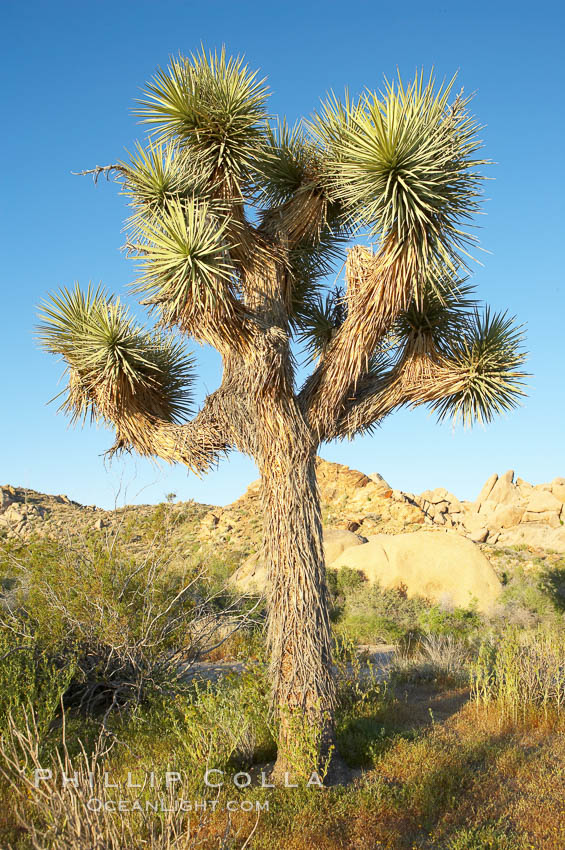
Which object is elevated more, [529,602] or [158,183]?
[158,183]

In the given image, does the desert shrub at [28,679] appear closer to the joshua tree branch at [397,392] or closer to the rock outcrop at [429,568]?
the joshua tree branch at [397,392]

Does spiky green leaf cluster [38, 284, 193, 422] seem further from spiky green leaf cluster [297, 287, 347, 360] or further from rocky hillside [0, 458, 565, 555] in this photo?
rocky hillside [0, 458, 565, 555]

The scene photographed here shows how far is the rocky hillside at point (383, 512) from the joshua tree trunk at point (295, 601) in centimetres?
2018

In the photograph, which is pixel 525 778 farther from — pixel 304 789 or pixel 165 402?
pixel 165 402

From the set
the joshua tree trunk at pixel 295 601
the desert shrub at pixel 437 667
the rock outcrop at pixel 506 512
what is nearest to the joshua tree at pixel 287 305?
the joshua tree trunk at pixel 295 601

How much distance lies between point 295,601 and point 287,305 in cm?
319

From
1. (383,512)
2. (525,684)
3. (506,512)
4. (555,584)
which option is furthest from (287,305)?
(506,512)

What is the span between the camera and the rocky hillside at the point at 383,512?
92.5 feet

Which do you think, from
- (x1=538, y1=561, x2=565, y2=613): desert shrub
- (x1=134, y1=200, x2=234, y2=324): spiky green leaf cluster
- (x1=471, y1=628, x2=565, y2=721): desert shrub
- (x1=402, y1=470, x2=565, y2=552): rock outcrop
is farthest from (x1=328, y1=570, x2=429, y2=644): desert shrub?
(x1=402, y1=470, x2=565, y2=552): rock outcrop

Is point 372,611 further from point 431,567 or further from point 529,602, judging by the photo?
point 529,602

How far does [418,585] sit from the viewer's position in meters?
18.1

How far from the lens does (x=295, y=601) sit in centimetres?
569

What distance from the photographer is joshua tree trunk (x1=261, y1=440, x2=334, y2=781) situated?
5.51 m

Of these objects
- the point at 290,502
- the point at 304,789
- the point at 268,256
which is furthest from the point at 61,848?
the point at 268,256
